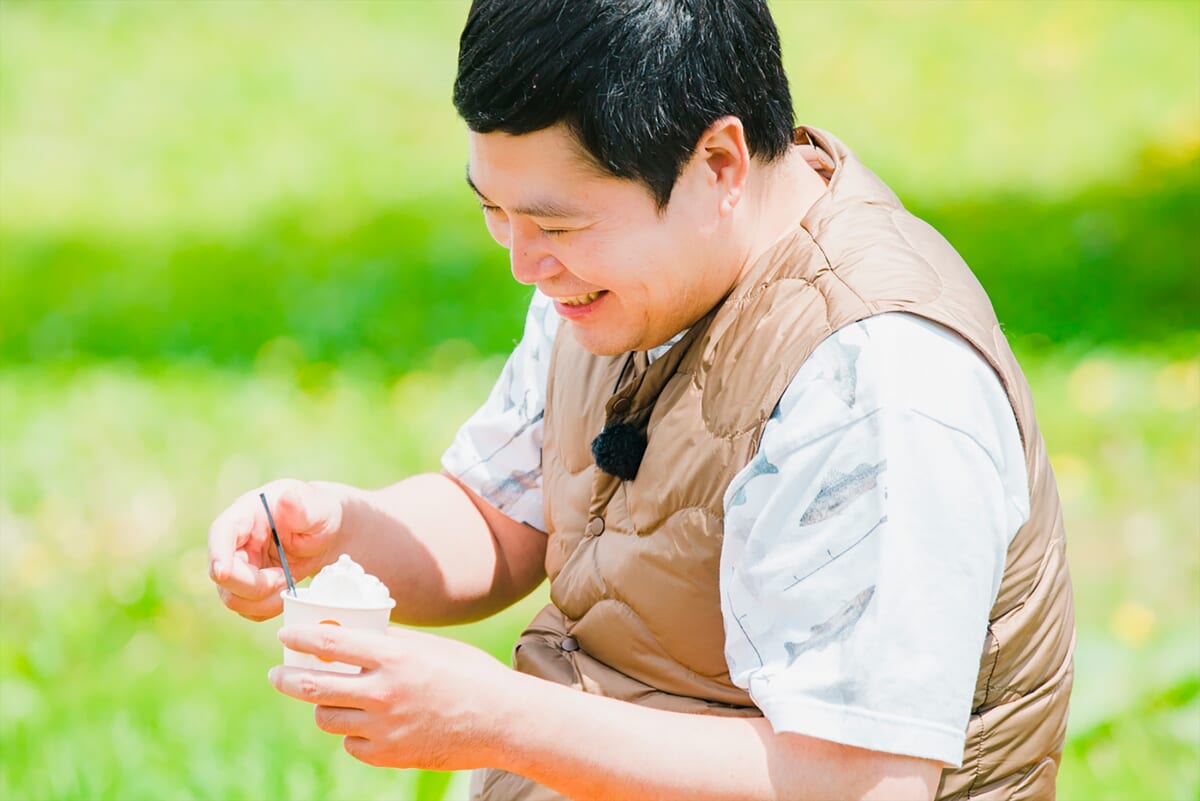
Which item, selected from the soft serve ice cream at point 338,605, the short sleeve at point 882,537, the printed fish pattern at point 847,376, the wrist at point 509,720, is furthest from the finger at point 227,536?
the printed fish pattern at point 847,376

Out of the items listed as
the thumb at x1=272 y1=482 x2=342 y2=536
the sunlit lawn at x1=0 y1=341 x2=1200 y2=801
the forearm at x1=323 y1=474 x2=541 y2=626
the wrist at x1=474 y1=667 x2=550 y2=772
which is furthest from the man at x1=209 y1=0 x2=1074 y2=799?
the sunlit lawn at x1=0 y1=341 x2=1200 y2=801

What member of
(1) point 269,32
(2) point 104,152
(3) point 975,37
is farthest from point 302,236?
(3) point 975,37

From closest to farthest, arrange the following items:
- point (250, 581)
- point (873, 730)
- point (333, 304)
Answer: point (873, 730), point (250, 581), point (333, 304)

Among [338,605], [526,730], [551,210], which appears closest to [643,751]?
[526,730]

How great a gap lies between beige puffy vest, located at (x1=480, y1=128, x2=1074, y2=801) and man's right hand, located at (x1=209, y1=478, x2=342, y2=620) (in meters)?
0.39

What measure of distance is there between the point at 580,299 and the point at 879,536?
0.49m

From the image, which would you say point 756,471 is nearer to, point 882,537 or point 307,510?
point 882,537

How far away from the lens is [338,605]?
5.27 ft

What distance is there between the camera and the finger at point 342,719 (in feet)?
5.19

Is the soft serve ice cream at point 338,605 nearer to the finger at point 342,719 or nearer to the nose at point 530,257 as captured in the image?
the finger at point 342,719

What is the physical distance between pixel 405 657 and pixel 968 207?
4.99 meters

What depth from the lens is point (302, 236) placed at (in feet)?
20.2

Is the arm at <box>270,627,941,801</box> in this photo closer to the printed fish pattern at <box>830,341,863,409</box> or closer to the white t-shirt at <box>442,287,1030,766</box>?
the white t-shirt at <box>442,287,1030,766</box>

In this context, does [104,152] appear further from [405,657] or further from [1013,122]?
[405,657]
